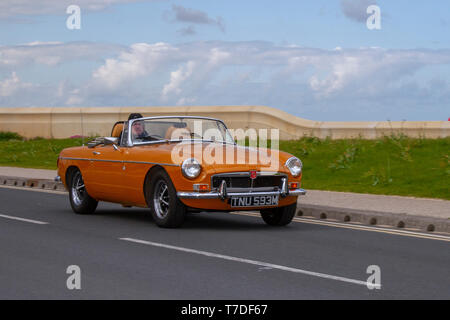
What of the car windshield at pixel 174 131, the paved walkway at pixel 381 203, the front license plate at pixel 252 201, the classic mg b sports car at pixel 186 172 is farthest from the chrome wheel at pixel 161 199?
the paved walkway at pixel 381 203

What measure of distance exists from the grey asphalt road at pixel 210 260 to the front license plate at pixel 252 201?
0.39 m

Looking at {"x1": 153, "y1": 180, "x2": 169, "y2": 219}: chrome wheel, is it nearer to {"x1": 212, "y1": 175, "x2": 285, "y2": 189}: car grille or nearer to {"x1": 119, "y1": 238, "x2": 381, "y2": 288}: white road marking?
{"x1": 212, "y1": 175, "x2": 285, "y2": 189}: car grille

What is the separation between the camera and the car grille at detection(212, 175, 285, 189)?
11359mm

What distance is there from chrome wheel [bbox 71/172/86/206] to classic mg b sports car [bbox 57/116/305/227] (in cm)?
47

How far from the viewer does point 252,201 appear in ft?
37.4

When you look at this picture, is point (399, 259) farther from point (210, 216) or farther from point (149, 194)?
point (210, 216)

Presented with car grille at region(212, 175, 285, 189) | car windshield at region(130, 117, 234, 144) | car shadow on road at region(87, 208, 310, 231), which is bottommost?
car shadow on road at region(87, 208, 310, 231)

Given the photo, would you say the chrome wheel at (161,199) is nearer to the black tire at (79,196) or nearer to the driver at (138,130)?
the driver at (138,130)

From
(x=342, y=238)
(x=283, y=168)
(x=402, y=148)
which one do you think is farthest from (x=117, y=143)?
(x=402, y=148)

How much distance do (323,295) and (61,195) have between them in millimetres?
12519

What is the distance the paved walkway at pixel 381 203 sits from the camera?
13.7 metres

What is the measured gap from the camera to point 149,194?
11922mm

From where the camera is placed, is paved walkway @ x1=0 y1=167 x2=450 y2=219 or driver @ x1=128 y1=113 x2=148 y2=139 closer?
driver @ x1=128 y1=113 x2=148 y2=139

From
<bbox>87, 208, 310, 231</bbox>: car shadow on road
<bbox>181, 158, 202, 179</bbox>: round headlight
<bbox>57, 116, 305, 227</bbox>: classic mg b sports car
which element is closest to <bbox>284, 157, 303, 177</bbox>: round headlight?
<bbox>57, 116, 305, 227</bbox>: classic mg b sports car
